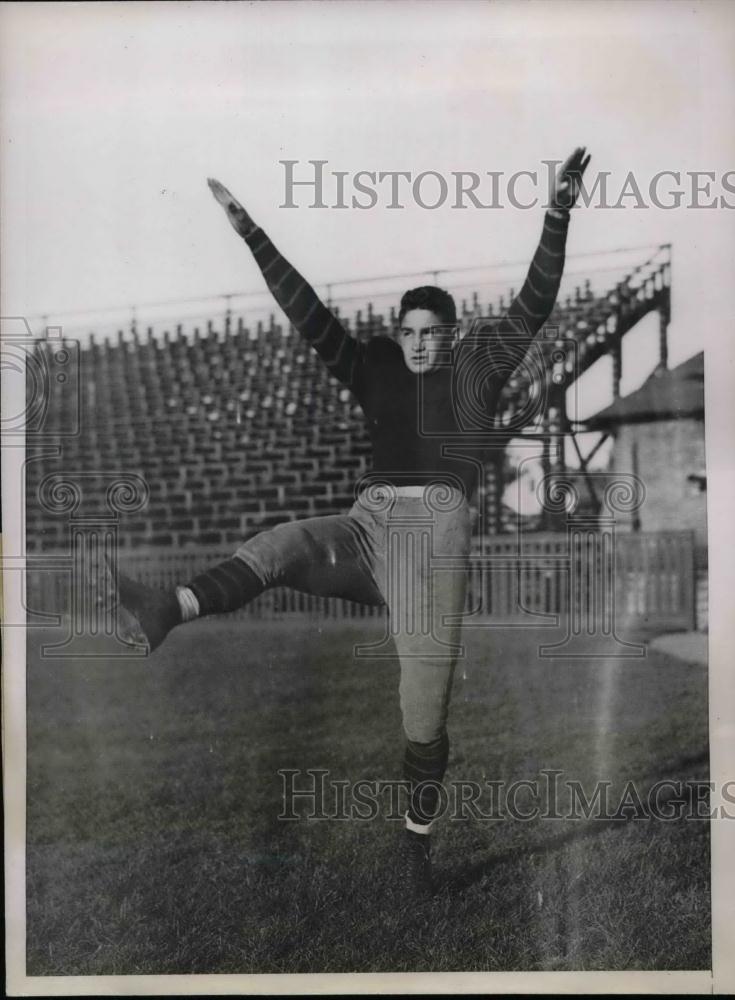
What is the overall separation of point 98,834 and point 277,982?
758 mm

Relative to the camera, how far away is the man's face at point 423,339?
3.54m

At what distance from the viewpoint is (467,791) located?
11.7 ft

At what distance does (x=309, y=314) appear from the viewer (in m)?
3.56

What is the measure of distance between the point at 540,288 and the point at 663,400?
1.78ft

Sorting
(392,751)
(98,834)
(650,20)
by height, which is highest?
(650,20)

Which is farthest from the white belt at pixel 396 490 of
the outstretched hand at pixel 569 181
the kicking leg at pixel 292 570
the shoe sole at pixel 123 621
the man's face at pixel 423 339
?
the outstretched hand at pixel 569 181

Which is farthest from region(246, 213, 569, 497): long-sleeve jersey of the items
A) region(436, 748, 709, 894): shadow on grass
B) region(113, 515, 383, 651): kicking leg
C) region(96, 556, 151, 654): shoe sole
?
region(436, 748, 709, 894): shadow on grass

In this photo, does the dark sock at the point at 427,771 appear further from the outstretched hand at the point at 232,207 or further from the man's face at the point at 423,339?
the outstretched hand at the point at 232,207

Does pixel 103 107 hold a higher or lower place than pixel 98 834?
higher

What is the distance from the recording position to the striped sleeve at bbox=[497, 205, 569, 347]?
11.6 ft

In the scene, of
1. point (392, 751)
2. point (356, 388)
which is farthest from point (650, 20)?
point (392, 751)

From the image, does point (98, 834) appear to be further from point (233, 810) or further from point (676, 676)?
point (676, 676)

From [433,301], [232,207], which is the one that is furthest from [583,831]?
[232,207]

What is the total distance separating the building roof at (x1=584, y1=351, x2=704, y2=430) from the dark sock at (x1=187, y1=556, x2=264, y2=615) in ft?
3.96
